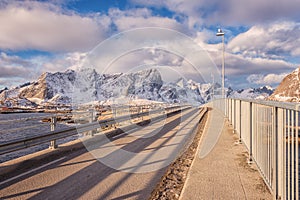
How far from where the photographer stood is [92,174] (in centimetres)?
640

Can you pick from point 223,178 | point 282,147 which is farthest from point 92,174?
point 282,147

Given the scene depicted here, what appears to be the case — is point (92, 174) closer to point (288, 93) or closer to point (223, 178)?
point (223, 178)

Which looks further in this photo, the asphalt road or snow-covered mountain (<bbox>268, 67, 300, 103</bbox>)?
snow-covered mountain (<bbox>268, 67, 300, 103</bbox>)

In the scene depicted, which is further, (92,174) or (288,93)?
(288,93)

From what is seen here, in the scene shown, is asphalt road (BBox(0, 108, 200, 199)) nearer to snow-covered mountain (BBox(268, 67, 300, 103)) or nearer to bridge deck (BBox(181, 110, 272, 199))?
bridge deck (BBox(181, 110, 272, 199))

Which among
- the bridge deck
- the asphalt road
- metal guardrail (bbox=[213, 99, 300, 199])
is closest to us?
metal guardrail (bbox=[213, 99, 300, 199])

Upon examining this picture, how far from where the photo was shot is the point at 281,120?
369cm

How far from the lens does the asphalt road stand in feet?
16.8

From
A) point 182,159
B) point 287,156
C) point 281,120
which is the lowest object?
point 182,159

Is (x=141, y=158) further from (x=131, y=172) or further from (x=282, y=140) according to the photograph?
(x=282, y=140)

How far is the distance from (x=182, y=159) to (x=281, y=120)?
4.86m

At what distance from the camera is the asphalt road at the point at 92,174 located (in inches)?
202

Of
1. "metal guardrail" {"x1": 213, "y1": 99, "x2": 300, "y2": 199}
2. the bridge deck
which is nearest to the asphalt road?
the bridge deck

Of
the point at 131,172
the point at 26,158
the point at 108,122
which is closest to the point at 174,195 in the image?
the point at 131,172
